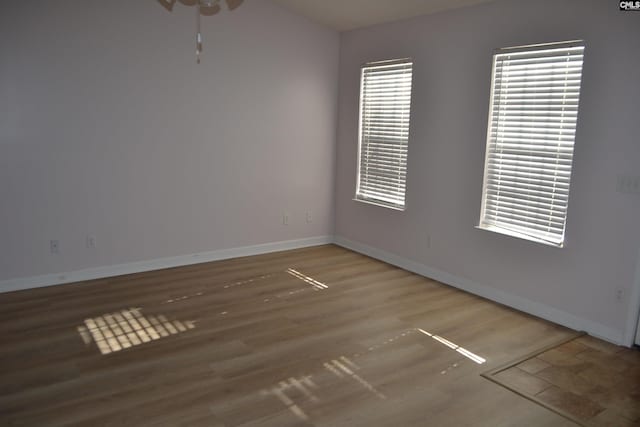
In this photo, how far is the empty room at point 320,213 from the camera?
2924mm

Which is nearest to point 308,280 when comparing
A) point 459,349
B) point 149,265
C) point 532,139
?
point 149,265

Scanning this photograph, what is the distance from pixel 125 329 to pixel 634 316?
3678mm

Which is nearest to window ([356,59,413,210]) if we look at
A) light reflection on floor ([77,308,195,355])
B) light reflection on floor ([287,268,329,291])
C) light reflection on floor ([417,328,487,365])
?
light reflection on floor ([287,268,329,291])

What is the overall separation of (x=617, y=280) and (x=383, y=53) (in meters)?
3.22

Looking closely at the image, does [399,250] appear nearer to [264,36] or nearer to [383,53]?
[383,53]

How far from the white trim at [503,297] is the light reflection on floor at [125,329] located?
2470mm

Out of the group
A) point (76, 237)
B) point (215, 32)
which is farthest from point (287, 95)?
point (76, 237)

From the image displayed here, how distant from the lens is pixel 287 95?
5.63 meters

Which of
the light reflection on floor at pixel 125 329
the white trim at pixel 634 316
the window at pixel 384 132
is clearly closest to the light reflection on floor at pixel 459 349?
the white trim at pixel 634 316

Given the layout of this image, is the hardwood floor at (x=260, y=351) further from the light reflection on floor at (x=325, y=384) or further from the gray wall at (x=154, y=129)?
the gray wall at (x=154, y=129)

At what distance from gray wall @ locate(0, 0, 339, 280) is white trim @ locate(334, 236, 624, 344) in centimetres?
115

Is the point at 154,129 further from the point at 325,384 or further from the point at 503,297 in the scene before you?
the point at 503,297

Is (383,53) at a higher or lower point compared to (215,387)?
higher

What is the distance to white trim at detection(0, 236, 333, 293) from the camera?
4348 mm
